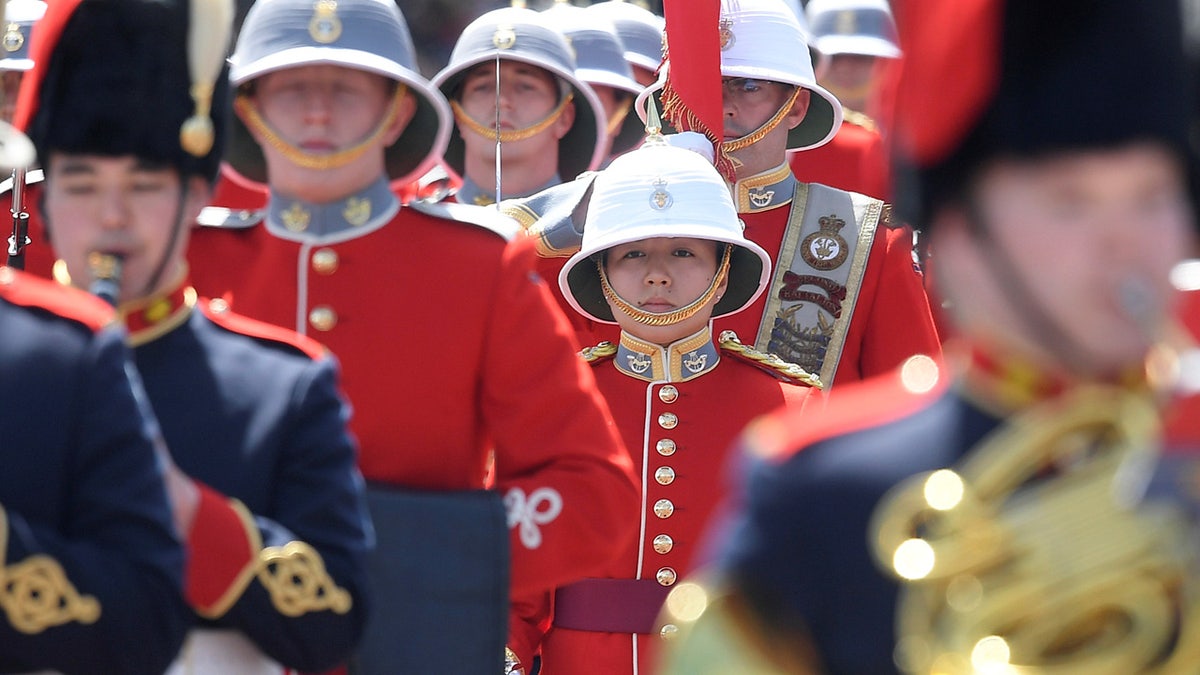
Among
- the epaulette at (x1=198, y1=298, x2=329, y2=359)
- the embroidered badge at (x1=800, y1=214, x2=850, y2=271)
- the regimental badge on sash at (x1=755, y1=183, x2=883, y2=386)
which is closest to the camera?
the epaulette at (x1=198, y1=298, x2=329, y2=359)

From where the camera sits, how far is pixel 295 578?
398 centimetres

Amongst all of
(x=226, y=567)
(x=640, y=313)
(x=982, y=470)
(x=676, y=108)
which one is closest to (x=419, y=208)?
(x=640, y=313)

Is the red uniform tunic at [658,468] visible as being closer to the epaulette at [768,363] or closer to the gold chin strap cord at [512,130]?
the epaulette at [768,363]

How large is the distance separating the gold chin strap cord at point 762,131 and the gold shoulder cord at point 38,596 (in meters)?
4.06

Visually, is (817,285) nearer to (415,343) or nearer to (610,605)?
(610,605)

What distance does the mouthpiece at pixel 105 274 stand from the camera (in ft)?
Answer: 13.1

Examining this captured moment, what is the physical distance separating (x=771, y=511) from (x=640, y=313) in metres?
3.42

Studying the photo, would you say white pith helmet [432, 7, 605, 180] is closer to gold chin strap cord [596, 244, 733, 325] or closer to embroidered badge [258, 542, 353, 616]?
gold chin strap cord [596, 244, 733, 325]

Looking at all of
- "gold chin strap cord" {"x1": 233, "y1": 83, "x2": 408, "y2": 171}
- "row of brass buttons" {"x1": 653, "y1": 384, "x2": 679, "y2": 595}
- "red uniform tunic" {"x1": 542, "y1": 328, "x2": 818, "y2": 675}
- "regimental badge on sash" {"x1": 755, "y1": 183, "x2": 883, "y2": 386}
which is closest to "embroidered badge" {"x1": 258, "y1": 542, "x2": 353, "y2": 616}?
"gold chin strap cord" {"x1": 233, "y1": 83, "x2": 408, "y2": 171}

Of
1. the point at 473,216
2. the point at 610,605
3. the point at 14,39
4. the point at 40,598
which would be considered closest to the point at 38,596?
the point at 40,598

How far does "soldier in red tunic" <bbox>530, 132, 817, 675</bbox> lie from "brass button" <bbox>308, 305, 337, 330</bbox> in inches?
46.4

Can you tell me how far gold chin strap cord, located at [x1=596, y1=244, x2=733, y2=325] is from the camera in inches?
245

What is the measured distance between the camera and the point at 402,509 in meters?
4.90

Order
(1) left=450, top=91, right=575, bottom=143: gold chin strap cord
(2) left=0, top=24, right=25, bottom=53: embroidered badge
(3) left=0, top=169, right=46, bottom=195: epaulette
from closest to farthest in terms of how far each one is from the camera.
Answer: (3) left=0, top=169, right=46, bottom=195: epaulette < (1) left=450, top=91, right=575, bottom=143: gold chin strap cord < (2) left=0, top=24, right=25, bottom=53: embroidered badge
